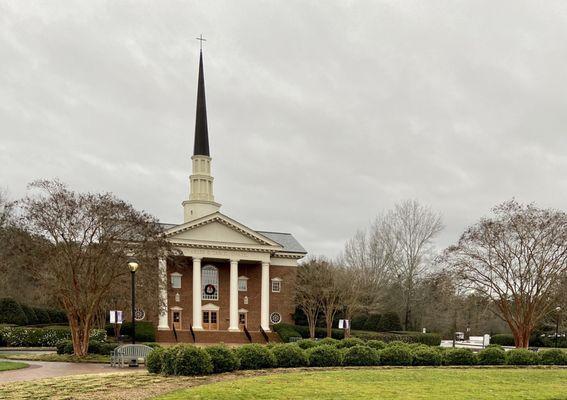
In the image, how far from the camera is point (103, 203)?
2580 cm

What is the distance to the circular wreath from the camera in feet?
167

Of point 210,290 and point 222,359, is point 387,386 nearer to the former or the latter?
point 222,359

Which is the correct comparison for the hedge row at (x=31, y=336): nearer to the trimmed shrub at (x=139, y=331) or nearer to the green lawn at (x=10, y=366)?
the trimmed shrub at (x=139, y=331)

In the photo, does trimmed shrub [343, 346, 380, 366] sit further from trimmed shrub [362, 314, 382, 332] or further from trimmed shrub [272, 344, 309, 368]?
trimmed shrub [362, 314, 382, 332]

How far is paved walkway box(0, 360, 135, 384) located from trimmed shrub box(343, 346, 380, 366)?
713 cm

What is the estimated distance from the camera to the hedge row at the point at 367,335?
43003 mm

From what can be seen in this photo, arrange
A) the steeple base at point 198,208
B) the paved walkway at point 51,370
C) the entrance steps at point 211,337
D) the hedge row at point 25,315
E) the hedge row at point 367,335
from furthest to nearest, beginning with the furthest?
1. the steeple base at point 198,208
2. the entrance steps at point 211,337
3. the hedge row at point 367,335
4. the hedge row at point 25,315
5. the paved walkway at point 51,370

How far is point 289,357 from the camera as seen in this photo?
17.8 metres

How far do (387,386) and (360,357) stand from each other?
5.44 m

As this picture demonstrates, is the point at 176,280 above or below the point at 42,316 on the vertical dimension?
above

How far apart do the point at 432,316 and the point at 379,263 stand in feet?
26.4

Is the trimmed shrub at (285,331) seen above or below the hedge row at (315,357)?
below

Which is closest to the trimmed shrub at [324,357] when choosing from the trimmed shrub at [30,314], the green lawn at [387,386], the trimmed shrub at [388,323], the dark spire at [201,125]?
the green lawn at [387,386]

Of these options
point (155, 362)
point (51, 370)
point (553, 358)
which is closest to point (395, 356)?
point (553, 358)
